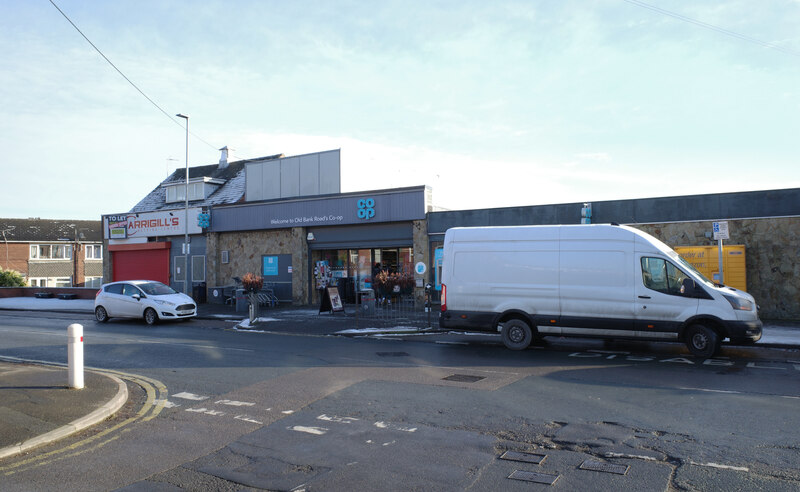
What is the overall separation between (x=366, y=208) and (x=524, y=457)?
64.6 feet

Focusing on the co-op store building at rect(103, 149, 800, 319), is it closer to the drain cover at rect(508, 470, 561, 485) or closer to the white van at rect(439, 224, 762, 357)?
the white van at rect(439, 224, 762, 357)

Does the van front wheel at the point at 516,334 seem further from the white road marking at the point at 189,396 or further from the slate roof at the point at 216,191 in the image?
the slate roof at the point at 216,191

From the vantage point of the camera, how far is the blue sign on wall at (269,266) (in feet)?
91.4

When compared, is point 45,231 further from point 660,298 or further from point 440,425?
point 440,425

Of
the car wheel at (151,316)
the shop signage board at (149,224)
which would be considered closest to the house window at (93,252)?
the shop signage board at (149,224)

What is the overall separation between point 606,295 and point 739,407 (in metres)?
4.74

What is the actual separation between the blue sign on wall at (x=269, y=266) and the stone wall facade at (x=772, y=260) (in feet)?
59.6

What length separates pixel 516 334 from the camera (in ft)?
42.2

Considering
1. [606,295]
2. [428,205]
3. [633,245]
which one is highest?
[428,205]

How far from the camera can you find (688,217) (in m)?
18.8

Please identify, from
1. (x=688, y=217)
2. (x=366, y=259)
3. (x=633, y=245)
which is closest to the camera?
(x=633, y=245)

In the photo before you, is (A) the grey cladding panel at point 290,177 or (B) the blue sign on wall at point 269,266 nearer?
(A) the grey cladding panel at point 290,177

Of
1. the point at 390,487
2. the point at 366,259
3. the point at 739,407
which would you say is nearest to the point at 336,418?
the point at 390,487

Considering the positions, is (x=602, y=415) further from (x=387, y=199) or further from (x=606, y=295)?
(x=387, y=199)
